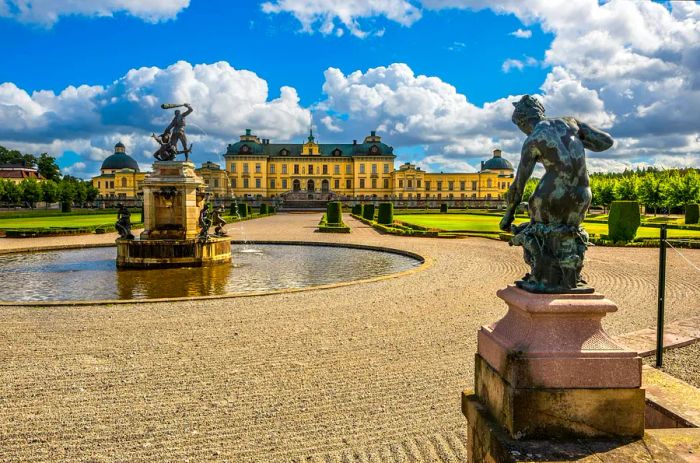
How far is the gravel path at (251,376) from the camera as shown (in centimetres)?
380

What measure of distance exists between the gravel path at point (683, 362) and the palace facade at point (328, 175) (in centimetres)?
7878

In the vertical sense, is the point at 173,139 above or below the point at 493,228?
above

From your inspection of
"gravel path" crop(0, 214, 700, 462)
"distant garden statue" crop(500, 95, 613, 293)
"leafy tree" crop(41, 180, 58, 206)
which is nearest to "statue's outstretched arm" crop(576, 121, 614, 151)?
"distant garden statue" crop(500, 95, 613, 293)

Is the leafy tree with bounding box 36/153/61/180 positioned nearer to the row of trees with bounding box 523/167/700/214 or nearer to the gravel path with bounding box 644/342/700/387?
the row of trees with bounding box 523/167/700/214

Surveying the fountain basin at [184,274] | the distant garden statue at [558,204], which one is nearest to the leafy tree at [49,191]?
the fountain basin at [184,274]

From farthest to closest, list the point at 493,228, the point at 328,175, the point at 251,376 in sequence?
the point at 328,175
the point at 493,228
the point at 251,376

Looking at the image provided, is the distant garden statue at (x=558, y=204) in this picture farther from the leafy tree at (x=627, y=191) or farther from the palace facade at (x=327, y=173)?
the palace facade at (x=327, y=173)

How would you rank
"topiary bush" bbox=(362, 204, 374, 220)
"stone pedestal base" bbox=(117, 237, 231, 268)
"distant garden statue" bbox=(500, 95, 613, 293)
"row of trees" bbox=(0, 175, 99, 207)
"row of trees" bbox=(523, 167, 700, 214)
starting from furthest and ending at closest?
"row of trees" bbox=(0, 175, 99, 207) → "row of trees" bbox=(523, 167, 700, 214) → "topiary bush" bbox=(362, 204, 374, 220) → "stone pedestal base" bbox=(117, 237, 231, 268) → "distant garden statue" bbox=(500, 95, 613, 293)

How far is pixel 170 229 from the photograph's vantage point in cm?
1480

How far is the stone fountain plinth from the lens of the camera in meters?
14.1

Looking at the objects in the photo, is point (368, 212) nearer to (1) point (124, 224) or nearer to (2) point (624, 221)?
(2) point (624, 221)

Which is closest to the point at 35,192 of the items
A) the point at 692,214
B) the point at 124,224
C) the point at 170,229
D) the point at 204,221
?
the point at 124,224

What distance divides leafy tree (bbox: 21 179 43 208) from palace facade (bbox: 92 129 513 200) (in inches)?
809

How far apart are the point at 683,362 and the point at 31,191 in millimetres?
74900
